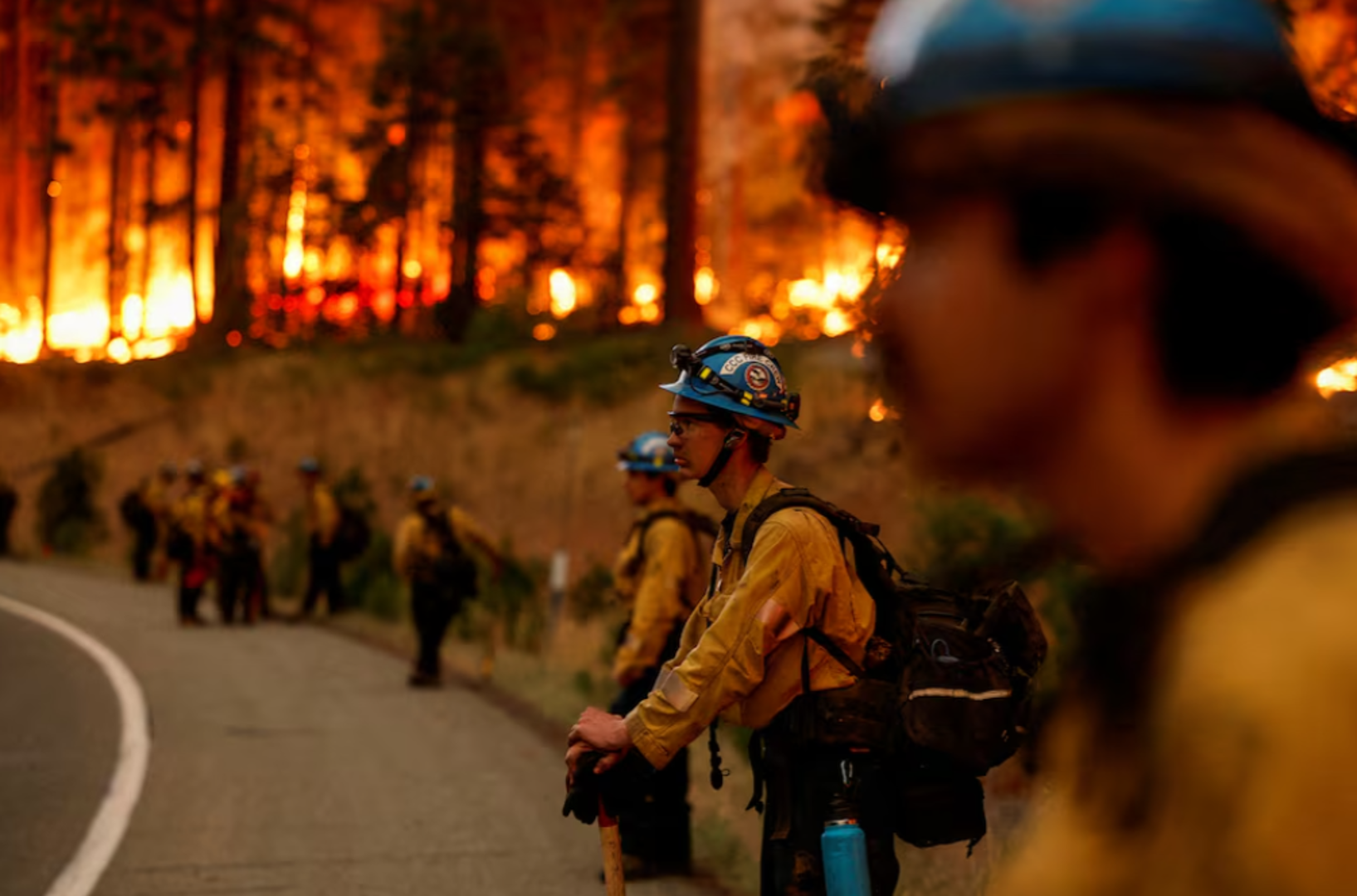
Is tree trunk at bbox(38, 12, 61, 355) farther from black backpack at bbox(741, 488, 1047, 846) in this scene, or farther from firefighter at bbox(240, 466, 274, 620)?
black backpack at bbox(741, 488, 1047, 846)

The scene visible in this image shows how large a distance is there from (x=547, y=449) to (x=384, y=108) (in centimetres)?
1149

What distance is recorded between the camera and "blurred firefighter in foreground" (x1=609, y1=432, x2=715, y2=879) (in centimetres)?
803

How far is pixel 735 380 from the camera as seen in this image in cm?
554

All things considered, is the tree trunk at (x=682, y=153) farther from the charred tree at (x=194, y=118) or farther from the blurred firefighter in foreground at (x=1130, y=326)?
the blurred firefighter in foreground at (x=1130, y=326)

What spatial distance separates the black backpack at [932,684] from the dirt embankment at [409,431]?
16.5 meters

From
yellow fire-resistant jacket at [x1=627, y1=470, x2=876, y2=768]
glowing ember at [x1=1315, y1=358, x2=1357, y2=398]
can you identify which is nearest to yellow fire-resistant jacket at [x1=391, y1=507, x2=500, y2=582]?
A: yellow fire-resistant jacket at [x1=627, y1=470, x2=876, y2=768]

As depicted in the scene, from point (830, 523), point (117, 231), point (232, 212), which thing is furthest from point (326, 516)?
point (117, 231)

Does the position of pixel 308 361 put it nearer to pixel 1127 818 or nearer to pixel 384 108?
pixel 384 108

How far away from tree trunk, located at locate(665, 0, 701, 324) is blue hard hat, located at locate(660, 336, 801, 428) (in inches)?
1041

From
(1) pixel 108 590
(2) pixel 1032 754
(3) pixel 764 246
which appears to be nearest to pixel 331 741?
(2) pixel 1032 754

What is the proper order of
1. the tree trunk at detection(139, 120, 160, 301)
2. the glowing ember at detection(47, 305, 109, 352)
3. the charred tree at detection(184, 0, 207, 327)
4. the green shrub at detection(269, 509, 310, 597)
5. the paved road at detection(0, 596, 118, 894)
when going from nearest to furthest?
the paved road at detection(0, 596, 118, 894) < the green shrub at detection(269, 509, 310, 597) < the charred tree at detection(184, 0, 207, 327) < the tree trunk at detection(139, 120, 160, 301) < the glowing ember at detection(47, 305, 109, 352)

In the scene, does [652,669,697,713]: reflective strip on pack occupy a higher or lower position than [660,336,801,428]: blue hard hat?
lower

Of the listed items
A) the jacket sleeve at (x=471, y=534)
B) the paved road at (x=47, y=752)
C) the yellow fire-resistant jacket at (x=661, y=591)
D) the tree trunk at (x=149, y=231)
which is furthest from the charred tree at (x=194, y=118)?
the yellow fire-resistant jacket at (x=661, y=591)

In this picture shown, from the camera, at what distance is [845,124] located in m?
1.70
